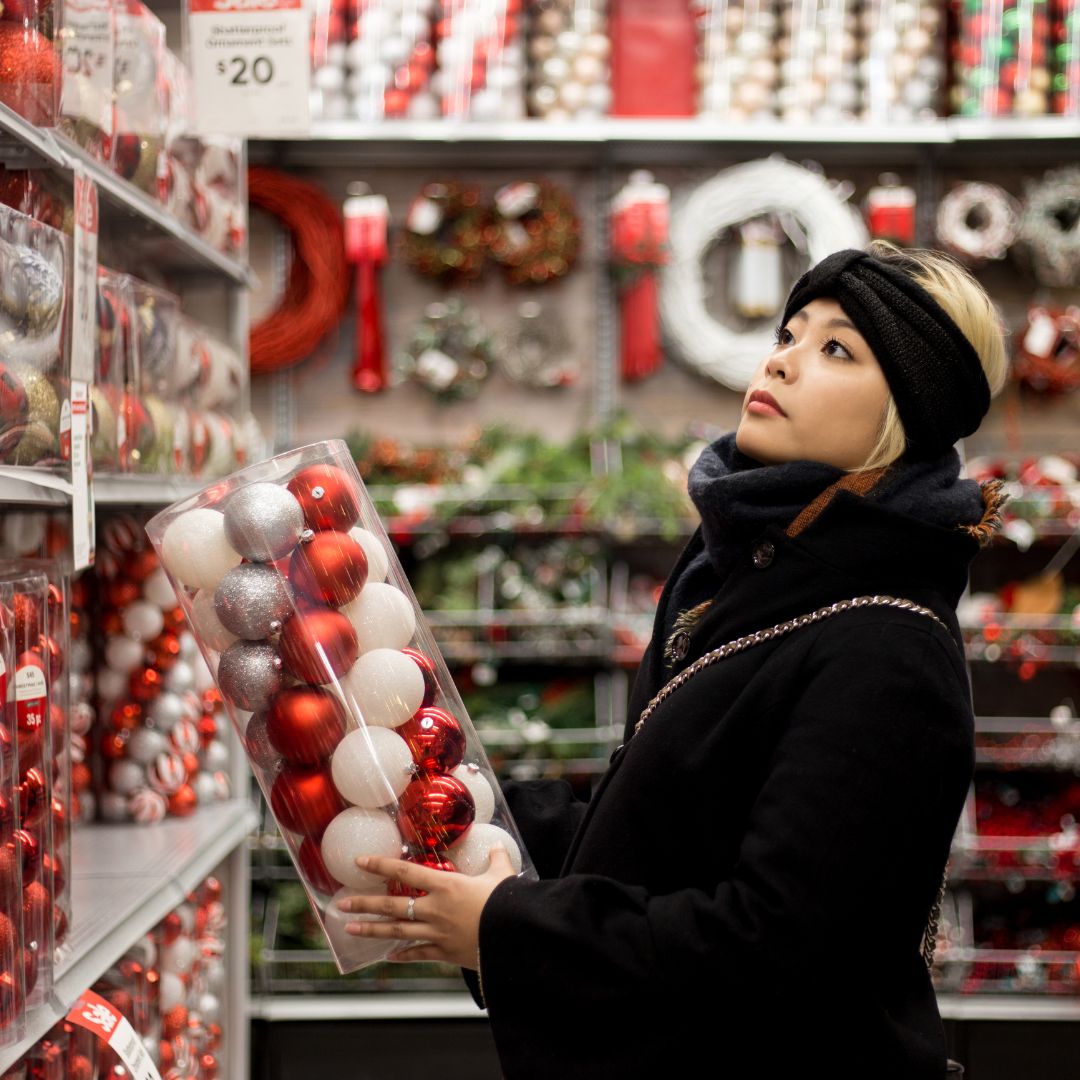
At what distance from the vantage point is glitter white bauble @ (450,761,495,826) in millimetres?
1363

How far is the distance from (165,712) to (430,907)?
1.23m

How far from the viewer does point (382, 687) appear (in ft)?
4.23

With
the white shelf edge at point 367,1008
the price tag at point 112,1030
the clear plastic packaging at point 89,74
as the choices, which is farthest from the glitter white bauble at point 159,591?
the white shelf edge at point 367,1008

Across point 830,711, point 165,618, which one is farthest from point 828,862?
point 165,618

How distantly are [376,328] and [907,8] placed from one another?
195cm

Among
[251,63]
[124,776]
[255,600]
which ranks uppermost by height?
[251,63]

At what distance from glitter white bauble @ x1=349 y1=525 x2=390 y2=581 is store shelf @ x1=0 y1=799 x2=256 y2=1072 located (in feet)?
2.04

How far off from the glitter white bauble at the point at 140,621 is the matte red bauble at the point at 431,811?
117 centimetres

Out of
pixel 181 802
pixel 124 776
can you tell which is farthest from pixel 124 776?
pixel 181 802

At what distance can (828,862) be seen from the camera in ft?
3.90

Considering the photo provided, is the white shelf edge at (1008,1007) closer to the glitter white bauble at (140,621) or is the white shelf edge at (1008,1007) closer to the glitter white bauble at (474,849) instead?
the glitter white bauble at (140,621)

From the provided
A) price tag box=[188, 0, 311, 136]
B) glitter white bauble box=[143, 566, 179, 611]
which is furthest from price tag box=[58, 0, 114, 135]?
glitter white bauble box=[143, 566, 179, 611]

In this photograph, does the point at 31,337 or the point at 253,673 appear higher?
the point at 31,337

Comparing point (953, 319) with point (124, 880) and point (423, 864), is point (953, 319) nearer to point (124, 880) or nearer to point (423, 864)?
point (423, 864)
